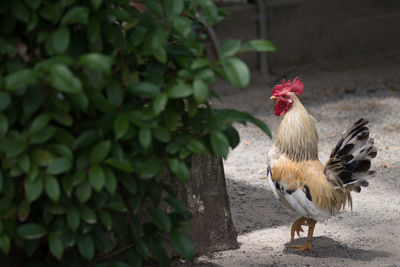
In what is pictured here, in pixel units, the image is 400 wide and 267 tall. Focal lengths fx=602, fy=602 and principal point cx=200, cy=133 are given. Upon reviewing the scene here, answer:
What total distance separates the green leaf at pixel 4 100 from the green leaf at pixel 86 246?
0.70 metres

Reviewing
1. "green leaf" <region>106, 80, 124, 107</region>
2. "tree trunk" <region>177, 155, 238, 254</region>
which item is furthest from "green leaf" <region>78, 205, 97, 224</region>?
"tree trunk" <region>177, 155, 238, 254</region>

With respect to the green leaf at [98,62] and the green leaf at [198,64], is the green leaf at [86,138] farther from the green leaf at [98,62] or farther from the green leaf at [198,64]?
the green leaf at [198,64]

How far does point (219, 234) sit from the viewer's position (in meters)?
3.97

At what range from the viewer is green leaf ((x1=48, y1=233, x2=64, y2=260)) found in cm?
247

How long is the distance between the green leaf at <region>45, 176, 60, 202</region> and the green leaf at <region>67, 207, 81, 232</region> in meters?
0.16

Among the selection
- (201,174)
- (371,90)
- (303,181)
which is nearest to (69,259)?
(201,174)

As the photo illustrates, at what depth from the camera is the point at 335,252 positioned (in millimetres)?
3979

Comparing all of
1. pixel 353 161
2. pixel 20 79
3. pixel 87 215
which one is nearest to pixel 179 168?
pixel 87 215

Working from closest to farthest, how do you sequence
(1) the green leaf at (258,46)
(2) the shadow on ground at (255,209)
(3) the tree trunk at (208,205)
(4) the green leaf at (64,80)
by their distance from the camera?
(4) the green leaf at (64,80), (1) the green leaf at (258,46), (3) the tree trunk at (208,205), (2) the shadow on ground at (255,209)

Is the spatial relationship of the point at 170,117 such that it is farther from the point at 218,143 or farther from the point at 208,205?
the point at 208,205

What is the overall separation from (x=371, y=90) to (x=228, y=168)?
117 inches

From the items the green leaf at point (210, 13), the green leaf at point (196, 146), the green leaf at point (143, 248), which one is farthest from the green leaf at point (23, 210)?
the green leaf at point (210, 13)

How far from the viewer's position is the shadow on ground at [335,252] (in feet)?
12.7

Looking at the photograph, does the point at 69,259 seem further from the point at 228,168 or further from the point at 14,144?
the point at 228,168
